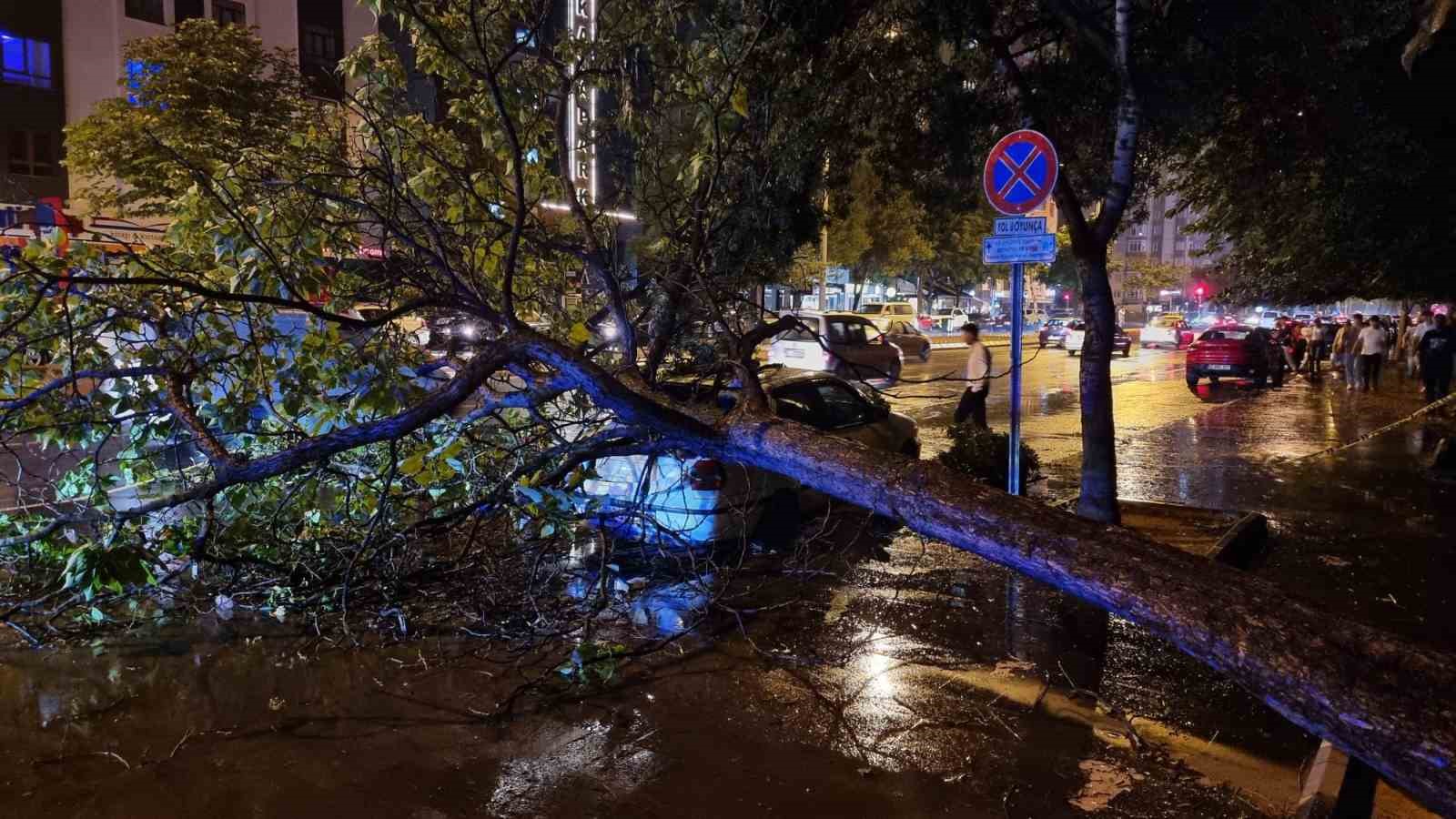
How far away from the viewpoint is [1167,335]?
40031mm

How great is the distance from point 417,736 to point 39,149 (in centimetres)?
3300

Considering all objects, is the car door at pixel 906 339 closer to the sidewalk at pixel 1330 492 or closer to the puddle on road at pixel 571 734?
the sidewalk at pixel 1330 492

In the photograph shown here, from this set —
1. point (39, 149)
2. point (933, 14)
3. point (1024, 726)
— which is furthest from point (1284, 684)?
point (39, 149)

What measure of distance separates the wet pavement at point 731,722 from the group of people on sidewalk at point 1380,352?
12.4 meters

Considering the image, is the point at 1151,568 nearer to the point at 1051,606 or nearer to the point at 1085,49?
the point at 1051,606

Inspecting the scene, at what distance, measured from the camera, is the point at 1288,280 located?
65.4 ft

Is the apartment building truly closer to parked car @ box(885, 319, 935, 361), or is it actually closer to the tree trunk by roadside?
parked car @ box(885, 319, 935, 361)

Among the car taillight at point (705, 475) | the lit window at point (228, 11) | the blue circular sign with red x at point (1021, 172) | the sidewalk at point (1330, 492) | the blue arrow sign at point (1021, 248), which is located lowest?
the sidewalk at point (1330, 492)

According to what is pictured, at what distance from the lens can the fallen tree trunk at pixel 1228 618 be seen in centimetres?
193

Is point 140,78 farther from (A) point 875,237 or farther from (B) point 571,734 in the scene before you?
(B) point 571,734

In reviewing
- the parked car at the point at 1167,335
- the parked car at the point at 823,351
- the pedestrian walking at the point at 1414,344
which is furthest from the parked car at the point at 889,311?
the pedestrian walking at the point at 1414,344

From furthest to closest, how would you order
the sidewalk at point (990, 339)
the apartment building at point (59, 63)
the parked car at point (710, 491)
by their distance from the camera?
the sidewalk at point (990, 339)
the apartment building at point (59, 63)
the parked car at point (710, 491)

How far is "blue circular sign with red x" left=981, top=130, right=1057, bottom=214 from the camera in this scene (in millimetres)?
6668

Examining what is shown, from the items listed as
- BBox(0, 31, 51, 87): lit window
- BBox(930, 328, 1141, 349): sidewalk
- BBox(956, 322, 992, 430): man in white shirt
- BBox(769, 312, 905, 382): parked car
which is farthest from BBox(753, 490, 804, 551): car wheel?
BBox(0, 31, 51, 87): lit window
